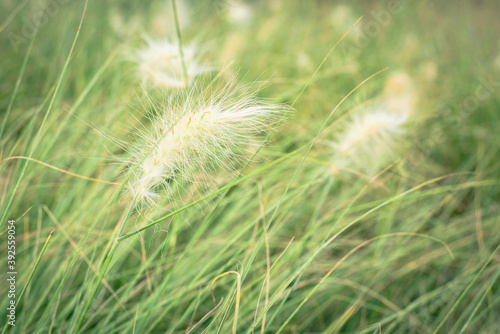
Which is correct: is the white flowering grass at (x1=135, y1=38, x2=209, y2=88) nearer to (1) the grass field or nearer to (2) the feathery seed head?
(1) the grass field

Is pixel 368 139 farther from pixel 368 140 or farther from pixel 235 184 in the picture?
pixel 235 184

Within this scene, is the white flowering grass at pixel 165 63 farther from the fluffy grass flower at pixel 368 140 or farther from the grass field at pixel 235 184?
the fluffy grass flower at pixel 368 140

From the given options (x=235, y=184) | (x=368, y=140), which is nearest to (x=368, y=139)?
(x=368, y=140)

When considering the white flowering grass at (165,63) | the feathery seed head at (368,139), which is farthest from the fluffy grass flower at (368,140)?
the white flowering grass at (165,63)

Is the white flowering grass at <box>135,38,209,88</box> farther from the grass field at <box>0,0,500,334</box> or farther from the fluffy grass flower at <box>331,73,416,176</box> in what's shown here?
the fluffy grass flower at <box>331,73,416,176</box>

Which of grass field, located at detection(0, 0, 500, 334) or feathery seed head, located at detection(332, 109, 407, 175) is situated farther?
feathery seed head, located at detection(332, 109, 407, 175)

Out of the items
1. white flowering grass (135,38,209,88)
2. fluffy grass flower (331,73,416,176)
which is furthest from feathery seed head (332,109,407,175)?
white flowering grass (135,38,209,88)

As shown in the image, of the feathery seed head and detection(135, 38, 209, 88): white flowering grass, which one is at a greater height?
detection(135, 38, 209, 88): white flowering grass

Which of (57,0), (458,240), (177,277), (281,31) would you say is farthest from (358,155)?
(281,31)

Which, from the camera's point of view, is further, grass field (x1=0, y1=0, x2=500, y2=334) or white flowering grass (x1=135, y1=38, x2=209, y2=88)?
white flowering grass (x1=135, y1=38, x2=209, y2=88)
